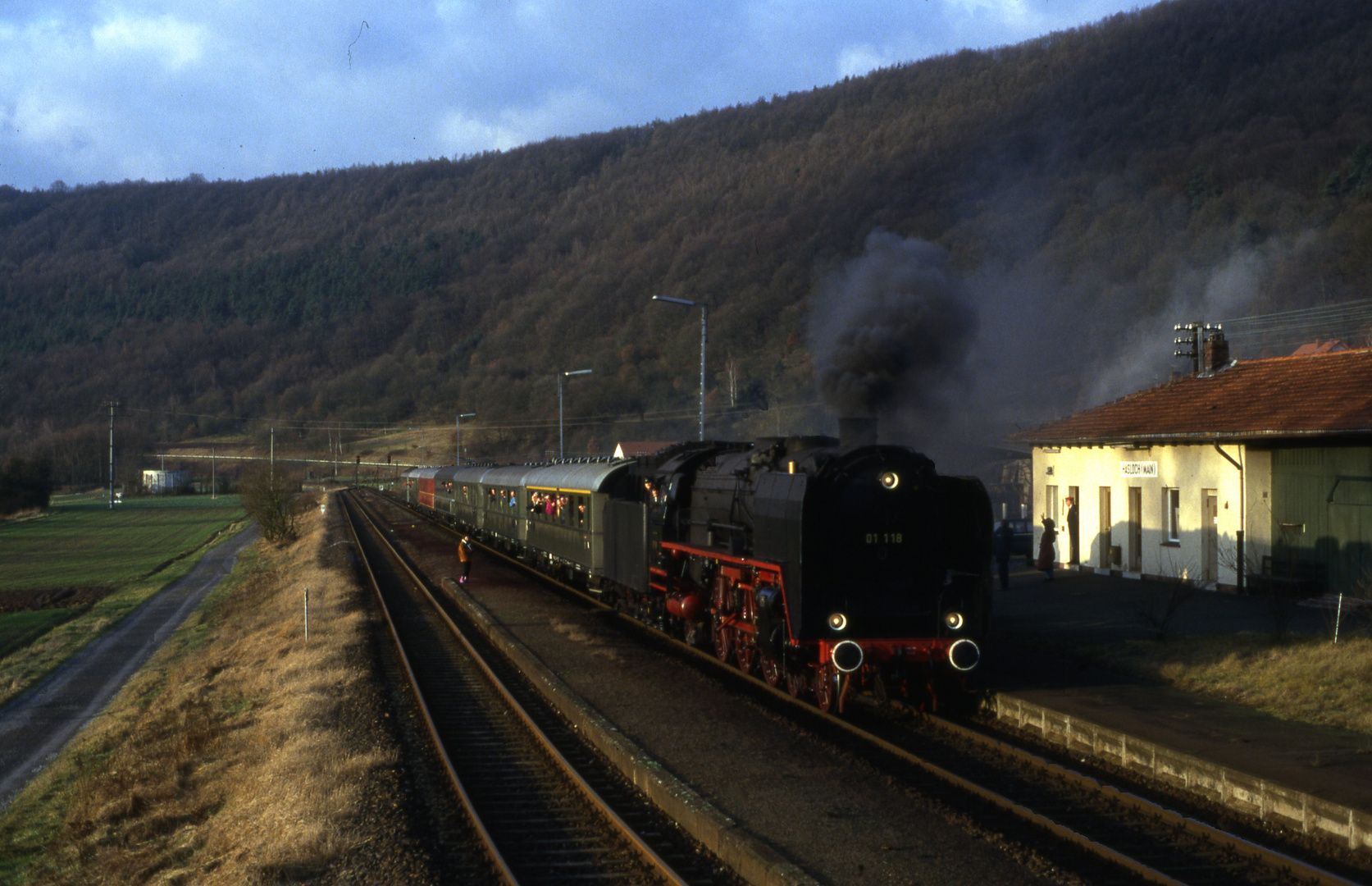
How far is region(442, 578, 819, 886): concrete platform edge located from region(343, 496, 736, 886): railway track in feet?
0.42

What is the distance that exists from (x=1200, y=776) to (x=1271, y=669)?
4384 mm

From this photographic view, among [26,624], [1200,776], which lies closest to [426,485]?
[26,624]

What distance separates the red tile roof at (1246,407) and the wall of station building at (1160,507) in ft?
1.82

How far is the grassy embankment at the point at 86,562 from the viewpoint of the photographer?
31047 millimetres

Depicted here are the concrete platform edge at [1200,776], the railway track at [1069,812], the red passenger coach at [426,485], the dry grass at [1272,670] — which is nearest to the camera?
the railway track at [1069,812]

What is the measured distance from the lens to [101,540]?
61.8 metres

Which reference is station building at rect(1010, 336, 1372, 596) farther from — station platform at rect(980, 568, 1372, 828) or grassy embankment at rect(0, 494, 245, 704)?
grassy embankment at rect(0, 494, 245, 704)

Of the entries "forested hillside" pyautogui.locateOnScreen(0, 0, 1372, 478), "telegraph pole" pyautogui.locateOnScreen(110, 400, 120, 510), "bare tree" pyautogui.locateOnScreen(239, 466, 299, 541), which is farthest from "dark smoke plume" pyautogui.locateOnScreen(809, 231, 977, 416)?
"telegraph pole" pyautogui.locateOnScreen(110, 400, 120, 510)

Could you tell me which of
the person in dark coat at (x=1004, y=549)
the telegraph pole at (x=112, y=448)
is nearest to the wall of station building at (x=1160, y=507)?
the person in dark coat at (x=1004, y=549)

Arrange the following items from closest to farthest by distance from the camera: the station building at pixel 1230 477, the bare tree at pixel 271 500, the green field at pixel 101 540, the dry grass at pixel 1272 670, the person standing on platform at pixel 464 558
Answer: the dry grass at pixel 1272 670, the station building at pixel 1230 477, the person standing on platform at pixel 464 558, the bare tree at pixel 271 500, the green field at pixel 101 540

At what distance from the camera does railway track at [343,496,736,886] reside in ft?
25.8

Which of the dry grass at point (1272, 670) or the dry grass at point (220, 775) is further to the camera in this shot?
the dry grass at point (1272, 670)

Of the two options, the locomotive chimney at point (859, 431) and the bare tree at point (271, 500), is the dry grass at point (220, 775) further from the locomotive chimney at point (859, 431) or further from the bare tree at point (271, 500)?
the bare tree at point (271, 500)

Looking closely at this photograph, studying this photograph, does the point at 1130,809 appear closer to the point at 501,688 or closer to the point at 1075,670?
the point at 1075,670
